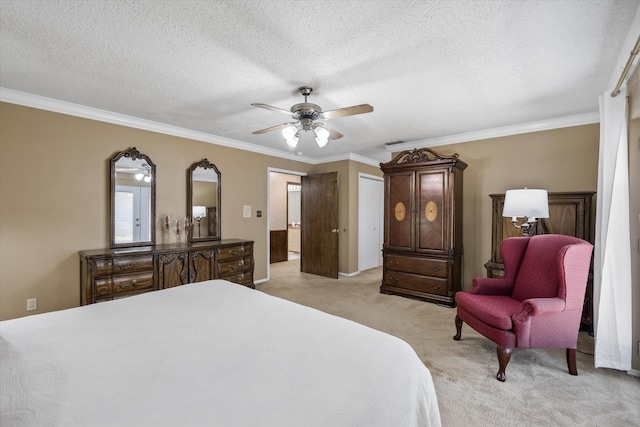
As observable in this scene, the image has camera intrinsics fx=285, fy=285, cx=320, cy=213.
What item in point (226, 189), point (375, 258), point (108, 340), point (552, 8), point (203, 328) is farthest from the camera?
point (375, 258)

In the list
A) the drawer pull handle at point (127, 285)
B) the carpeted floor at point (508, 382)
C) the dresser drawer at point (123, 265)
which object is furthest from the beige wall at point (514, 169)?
the drawer pull handle at point (127, 285)

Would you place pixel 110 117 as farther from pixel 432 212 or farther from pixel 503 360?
pixel 503 360

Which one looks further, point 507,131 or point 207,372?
point 507,131

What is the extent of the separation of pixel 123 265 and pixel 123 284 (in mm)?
202

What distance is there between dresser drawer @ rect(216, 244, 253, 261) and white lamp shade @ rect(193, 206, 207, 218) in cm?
68

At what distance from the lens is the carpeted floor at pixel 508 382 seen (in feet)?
5.78

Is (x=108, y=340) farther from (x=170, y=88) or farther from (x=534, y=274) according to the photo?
(x=534, y=274)

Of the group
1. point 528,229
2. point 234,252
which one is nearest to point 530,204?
point 528,229

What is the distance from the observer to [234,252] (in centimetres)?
412

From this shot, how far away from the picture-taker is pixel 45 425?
0.75m

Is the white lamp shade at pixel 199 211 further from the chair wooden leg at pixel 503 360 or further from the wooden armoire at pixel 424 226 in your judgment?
the chair wooden leg at pixel 503 360

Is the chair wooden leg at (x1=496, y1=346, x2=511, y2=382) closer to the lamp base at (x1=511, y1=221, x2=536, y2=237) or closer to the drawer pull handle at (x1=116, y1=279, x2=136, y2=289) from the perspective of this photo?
the lamp base at (x1=511, y1=221, x2=536, y2=237)

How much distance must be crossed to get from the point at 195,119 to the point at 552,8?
3.52 metres

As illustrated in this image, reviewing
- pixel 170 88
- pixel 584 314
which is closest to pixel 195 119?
pixel 170 88
